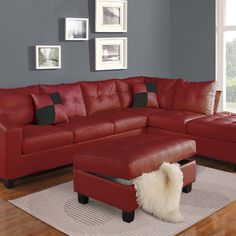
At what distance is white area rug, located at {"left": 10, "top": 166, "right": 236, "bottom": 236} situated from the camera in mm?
3088

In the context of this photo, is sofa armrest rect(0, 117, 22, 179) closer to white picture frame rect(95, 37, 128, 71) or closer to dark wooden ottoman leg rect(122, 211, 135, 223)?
dark wooden ottoman leg rect(122, 211, 135, 223)

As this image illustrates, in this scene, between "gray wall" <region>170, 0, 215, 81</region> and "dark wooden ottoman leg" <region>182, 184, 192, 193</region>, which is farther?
"gray wall" <region>170, 0, 215, 81</region>

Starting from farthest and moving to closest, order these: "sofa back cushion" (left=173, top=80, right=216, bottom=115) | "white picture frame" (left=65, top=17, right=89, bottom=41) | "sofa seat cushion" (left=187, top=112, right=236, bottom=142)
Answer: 1. "white picture frame" (left=65, top=17, right=89, bottom=41)
2. "sofa back cushion" (left=173, top=80, right=216, bottom=115)
3. "sofa seat cushion" (left=187, top=112, right=236, bottom=142)

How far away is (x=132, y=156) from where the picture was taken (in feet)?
11.0

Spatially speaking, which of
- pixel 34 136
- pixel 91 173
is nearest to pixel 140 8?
pixel 34 136

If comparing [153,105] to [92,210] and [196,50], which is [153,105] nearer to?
[196,50]

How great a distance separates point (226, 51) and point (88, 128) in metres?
3.27

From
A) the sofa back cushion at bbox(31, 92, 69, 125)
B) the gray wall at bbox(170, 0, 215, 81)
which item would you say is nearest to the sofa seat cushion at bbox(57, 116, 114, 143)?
the sofa back cushion at bbox(31, 92, 69, 125)

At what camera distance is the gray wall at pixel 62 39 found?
5180 millimetres

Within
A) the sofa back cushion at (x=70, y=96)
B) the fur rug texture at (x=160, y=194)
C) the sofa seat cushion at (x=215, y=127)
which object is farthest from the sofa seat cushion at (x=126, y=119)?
the fur rug texture at (x=160, y=194)

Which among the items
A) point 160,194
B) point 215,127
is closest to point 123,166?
point 160,194

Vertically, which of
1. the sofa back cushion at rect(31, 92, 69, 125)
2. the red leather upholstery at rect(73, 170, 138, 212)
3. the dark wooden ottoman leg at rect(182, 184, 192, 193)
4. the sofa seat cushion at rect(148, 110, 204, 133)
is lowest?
the dark wooden ottoman leg at rect(182, 184, 192, 193)

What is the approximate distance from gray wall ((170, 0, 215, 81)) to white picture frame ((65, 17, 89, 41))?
2.04 meters

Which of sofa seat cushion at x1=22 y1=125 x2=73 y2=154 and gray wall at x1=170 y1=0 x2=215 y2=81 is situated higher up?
gray wall at x1=170 y1=0 x2=215 y2=81
